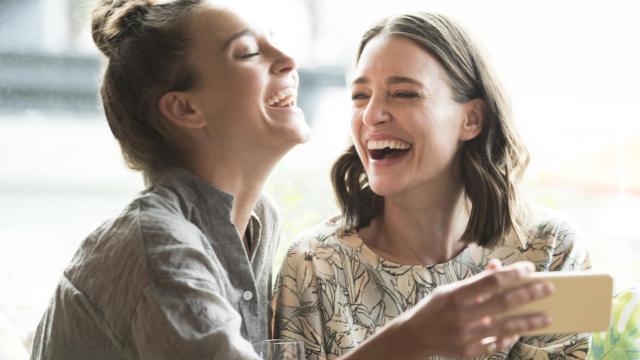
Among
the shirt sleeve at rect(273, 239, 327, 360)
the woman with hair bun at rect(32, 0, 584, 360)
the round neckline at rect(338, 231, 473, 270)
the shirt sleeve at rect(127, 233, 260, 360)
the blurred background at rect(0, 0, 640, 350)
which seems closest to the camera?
the shirt sleeve at rect(127, 233, 260, 360)

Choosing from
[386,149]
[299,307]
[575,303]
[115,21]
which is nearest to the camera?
[575,303]

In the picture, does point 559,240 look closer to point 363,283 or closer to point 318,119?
point 363,283

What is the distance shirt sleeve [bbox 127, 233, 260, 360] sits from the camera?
155 cm

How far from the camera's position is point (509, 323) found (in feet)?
4.65

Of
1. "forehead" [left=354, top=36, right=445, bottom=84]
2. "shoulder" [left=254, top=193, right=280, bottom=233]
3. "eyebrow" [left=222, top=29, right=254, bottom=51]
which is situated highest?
"eyebrow" [left=222, top=29, right=254, bottom=51]

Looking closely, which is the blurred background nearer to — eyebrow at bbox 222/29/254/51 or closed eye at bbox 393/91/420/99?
closed eye at bbox 393/91/420/99

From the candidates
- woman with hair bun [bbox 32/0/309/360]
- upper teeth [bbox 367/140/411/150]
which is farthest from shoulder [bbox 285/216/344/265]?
upper teeth [bbox 367/140/411/150]

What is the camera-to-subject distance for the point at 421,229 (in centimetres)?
216

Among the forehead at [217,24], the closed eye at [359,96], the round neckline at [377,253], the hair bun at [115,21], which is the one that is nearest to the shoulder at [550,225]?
the round neckline at [377,253]

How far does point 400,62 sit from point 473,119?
0.25 m

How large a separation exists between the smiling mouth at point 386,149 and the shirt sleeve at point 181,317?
601mm

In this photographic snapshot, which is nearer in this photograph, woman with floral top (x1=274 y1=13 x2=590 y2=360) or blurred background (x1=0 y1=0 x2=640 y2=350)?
woman with floral top (x1=274 y1=13 x2=590 y2=360)

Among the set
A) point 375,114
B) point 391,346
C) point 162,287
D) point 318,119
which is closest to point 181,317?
point 162,287

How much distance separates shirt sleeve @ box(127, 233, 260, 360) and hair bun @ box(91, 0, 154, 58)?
0.48 m
